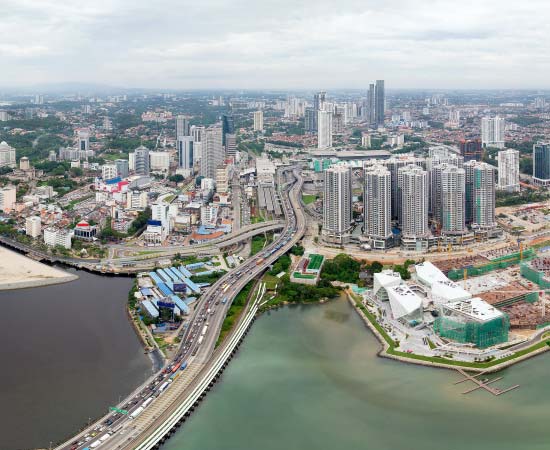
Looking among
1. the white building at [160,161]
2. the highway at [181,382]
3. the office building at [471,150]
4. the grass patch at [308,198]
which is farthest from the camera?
the white building at [160,161]

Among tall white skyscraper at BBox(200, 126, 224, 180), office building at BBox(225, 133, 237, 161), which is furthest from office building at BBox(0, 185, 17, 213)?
office building at BBox(225, 133, 237, 161)

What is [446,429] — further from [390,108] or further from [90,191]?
[390,108]

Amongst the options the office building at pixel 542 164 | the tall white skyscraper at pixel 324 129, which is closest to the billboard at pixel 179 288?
the office building at pixel 542 164

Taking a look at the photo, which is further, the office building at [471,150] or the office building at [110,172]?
the office building at [471,150]

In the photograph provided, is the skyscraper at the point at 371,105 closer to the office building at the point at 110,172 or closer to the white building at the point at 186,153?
the white building at the point at 186,153

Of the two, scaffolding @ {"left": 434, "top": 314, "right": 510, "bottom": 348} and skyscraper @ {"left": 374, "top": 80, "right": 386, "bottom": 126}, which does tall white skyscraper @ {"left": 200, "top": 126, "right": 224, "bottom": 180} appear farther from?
skyscraper @ {"left": 374, "top": 80, "right": 386, "bottom": 126}

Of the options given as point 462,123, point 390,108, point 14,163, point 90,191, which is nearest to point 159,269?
point 90,191

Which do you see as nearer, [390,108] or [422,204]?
[422,204]
